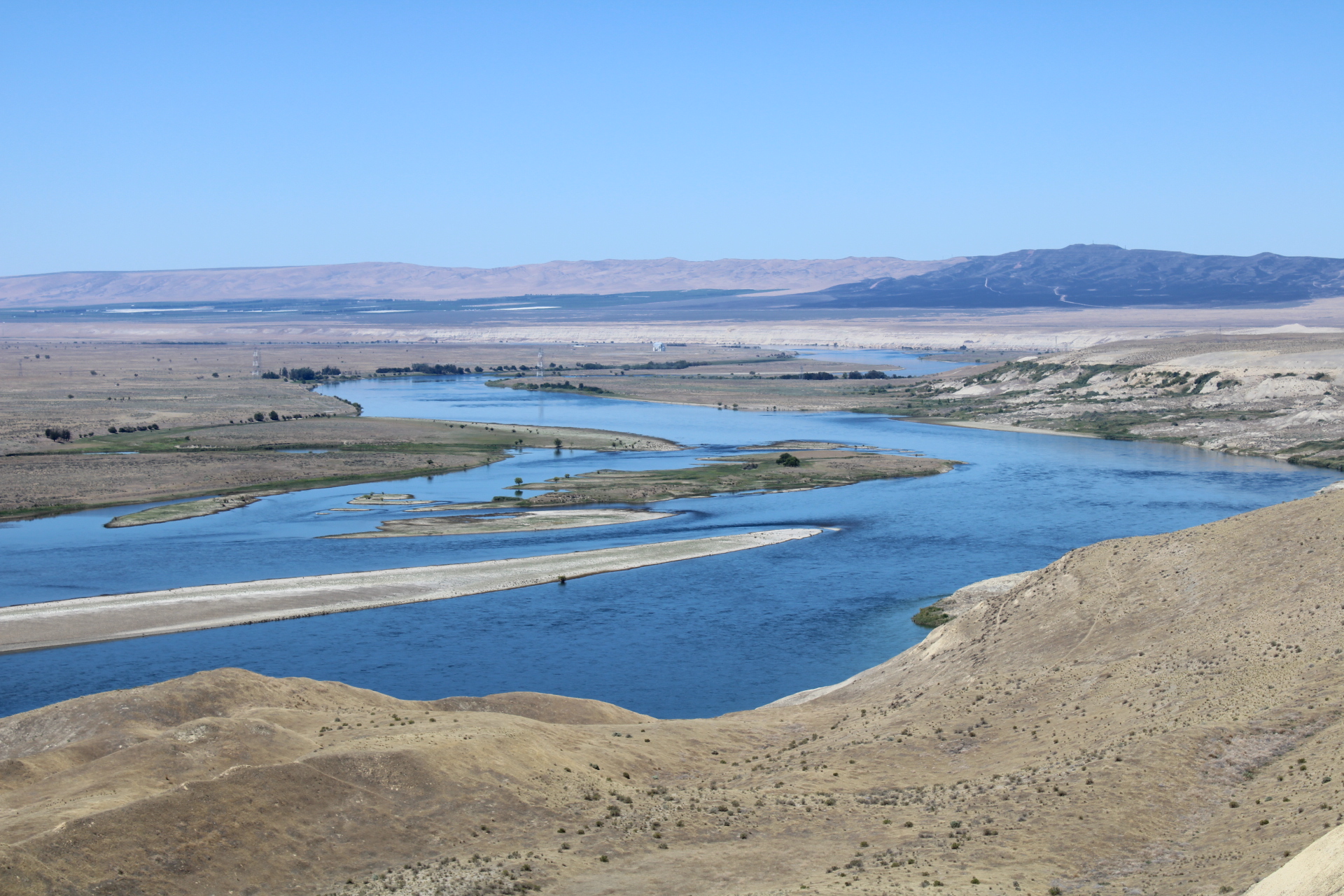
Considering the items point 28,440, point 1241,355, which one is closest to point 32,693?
point 28,440

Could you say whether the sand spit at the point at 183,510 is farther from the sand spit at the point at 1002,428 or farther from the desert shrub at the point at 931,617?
the sand spit at the point at 1002,428

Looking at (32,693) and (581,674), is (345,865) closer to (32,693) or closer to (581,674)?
(581,674)

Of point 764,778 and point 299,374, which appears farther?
point 299,374

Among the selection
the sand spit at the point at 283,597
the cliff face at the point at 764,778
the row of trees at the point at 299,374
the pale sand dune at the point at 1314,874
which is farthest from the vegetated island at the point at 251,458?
the pale sand dune at the point at 1314,874

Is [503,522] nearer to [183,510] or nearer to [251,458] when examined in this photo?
[183,510]

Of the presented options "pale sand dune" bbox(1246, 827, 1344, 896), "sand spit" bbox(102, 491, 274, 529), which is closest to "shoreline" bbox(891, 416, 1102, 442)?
"sand spit" bbox(102, 491, 274, 529)

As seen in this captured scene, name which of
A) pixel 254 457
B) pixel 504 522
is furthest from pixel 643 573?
pixel 254 457

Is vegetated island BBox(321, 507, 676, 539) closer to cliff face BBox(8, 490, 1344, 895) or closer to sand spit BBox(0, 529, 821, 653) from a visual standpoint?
sand spit BBox(0, 529, 821, 653)
